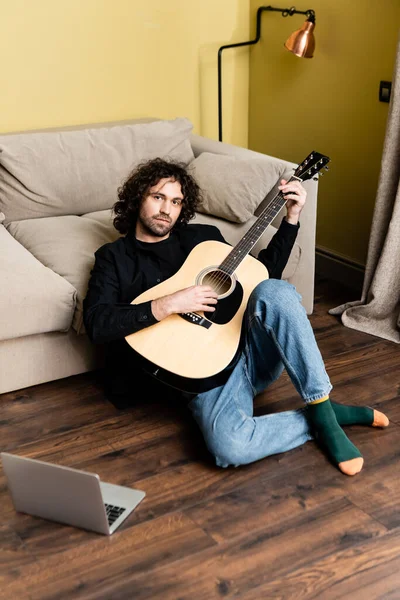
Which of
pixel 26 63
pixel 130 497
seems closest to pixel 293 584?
pixel 130 497

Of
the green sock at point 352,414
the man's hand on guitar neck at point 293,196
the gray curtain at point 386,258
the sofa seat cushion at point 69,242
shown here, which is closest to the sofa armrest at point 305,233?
the gray curtain at point 386,258

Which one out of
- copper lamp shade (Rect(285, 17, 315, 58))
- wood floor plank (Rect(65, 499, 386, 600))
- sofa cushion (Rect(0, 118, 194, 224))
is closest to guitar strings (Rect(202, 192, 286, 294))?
wood floor plank (Rect(65, 499, 386, 600))

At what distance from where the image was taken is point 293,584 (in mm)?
1659

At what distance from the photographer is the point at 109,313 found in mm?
2137

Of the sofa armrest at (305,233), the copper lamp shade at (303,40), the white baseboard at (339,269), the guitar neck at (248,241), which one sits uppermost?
the copper lamp shade at (303,40)

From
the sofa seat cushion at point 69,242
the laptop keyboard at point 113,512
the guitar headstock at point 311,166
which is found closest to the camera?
the laptop keyboard at point 113,512

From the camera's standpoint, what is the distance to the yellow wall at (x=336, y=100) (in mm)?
3082

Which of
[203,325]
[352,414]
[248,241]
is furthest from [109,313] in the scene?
[352,414]

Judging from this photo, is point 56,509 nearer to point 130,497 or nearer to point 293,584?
point 130,497

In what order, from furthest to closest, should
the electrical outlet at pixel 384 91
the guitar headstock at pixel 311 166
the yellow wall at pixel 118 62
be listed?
the yellow wall at pixel 118 62, the electrical outlet at pixel 384 91, the guitar headstock at pixel 311 166

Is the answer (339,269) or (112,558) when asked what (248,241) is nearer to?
(112,558)

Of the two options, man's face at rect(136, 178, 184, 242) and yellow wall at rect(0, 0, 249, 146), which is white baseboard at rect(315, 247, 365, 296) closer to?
yellow wall at rect(0, 0, 249, 146)

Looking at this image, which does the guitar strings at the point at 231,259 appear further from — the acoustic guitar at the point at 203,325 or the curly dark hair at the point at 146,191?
the curly dark hair at the point at 146,191

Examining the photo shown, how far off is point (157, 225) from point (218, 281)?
25cm
